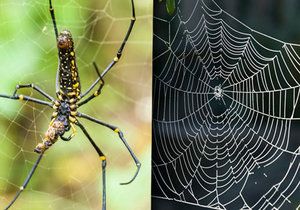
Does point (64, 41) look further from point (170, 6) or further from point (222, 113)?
point (222, 113)

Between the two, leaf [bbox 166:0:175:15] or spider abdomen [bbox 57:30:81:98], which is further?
leaf [bbox 166:0:175:15]

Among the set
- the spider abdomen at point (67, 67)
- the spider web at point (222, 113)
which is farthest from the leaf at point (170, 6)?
the spider abdomen at point (67, 67)

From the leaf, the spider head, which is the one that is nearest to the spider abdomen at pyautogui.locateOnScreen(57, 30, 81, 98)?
the spider head

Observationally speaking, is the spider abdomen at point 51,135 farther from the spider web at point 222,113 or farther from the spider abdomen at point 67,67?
the spider web at point 222,113

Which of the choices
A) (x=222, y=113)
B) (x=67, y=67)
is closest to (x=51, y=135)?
(x=67, y=67)

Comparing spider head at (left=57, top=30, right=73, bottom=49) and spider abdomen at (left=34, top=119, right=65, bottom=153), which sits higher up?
spider head at (left=57, top=30, right=73, bottom=49)

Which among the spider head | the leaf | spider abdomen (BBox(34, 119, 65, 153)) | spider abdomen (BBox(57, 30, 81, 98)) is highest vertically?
the leaf

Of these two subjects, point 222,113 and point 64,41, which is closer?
point 64,41

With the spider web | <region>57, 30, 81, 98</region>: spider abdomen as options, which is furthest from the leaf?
<region>57, 30, 81, 98</region>: spider abdomen

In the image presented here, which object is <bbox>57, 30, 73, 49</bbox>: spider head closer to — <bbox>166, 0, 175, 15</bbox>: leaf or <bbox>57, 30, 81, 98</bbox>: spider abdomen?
<bbox>57, 30, 81, 98</bbox>: spider abdomen
